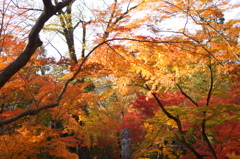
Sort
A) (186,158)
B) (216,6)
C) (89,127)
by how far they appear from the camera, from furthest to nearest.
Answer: (89,127)
(186,158)
(216,6)

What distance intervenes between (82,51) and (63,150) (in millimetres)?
5831

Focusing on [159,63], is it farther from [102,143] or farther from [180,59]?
[102,143]

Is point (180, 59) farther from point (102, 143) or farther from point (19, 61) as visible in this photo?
point (102, 143)

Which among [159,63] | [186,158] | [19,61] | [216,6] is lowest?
[186,158]

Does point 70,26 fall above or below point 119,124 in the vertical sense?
above

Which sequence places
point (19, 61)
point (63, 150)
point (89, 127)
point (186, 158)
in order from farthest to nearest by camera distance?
1. point (89, 127)
2. point (186, 158)
3. point (63, 150)
4. point (19, 61)

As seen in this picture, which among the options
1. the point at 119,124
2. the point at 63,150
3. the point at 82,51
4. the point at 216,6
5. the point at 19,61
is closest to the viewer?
the point at 19,61

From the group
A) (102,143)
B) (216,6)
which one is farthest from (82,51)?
(216,6)

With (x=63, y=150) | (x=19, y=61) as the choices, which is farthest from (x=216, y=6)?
(x=63, y=150)

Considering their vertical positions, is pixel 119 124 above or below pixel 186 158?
above

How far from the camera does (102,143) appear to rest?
11.0 meters

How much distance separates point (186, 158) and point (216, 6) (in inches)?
221

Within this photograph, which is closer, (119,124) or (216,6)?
(216,6)

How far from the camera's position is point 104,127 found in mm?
10477
